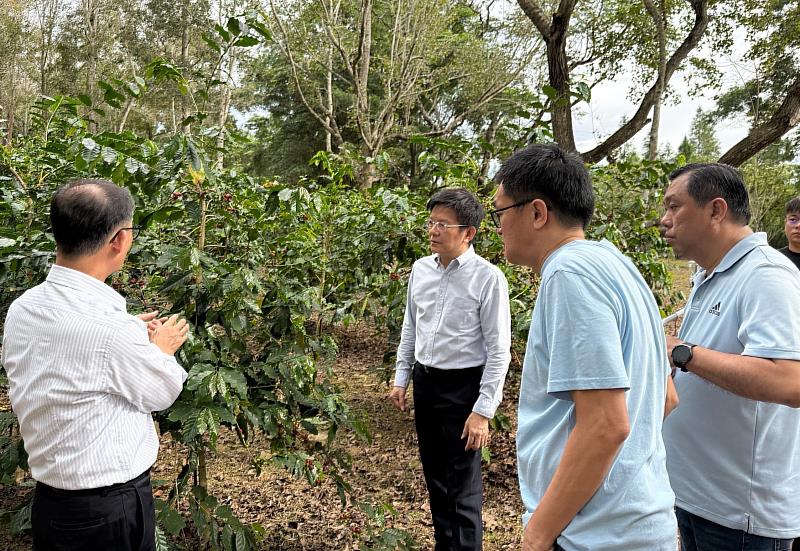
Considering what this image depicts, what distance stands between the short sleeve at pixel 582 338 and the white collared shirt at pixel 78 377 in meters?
1.15

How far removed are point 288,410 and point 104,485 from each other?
870mm

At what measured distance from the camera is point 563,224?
4.32 feet

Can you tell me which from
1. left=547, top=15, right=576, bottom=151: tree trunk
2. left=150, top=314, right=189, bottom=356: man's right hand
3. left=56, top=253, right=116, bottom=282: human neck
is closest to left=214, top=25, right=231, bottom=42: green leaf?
left=56, top=253, right=116, bottom=282: human neck

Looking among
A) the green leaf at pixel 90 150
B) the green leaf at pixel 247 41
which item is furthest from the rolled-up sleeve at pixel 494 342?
the green leaf at pixel 90 150

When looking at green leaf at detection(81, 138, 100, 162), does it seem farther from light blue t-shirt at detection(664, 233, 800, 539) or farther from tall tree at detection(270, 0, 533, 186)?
tall tree at detection(270, 0, 533, 186)

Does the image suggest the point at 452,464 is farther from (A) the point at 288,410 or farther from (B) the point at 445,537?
(A) the point at 288,410

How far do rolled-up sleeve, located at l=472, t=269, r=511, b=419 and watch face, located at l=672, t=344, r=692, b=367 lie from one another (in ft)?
3.58

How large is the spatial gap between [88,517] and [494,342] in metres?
1.78

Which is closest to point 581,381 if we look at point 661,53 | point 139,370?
point 139,370

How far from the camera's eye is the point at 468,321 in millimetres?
2803

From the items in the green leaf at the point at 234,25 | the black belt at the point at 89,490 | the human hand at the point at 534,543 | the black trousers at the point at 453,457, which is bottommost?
the black trousers at the point at 453,457

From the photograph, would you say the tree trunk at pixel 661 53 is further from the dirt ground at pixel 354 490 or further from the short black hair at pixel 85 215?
the short black hair at pixel 85 215

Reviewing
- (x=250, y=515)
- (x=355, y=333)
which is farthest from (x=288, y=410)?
(x=355, y=333)

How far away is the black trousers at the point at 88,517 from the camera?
1665mm
